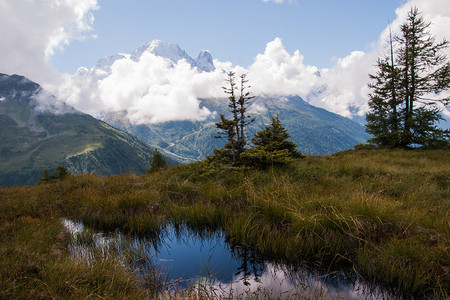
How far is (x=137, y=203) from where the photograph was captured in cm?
539

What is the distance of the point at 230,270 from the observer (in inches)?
117

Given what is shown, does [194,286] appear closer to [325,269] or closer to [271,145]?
[325,269]

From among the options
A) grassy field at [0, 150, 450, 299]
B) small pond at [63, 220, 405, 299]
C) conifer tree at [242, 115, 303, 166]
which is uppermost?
conifer tree at [242, 115, 303, 166]

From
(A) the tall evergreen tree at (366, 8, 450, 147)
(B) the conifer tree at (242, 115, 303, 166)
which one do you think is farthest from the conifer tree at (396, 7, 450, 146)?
(B) the conifer tree at (242, 115, 303, 166)

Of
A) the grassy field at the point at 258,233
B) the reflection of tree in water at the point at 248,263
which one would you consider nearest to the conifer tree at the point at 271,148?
the grassy field at the point at 258,233

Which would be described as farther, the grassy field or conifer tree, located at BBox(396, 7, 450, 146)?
conifer tree, located at BBox(396, 7, 450, 146)

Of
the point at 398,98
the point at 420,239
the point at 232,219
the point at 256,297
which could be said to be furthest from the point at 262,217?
the point at 398,98

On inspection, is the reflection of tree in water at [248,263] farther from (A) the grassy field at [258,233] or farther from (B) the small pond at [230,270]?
(A) the grassy field at [258,233]

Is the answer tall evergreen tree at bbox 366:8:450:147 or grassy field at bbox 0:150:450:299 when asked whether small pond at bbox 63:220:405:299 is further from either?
tall evergreen tree at bbox 366:8:450:147

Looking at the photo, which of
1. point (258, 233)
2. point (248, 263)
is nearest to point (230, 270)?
point (248, 263)

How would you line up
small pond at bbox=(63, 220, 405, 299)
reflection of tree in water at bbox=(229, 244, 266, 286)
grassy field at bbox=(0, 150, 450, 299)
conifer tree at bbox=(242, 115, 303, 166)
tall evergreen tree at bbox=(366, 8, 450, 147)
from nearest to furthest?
grassy field at bbox=(0, 150, 450, 299), small pond at bbox=(63, 220, 405, 299), reflection of tree in water at bbox=(229, 244, 266, 286), conifer tree at bbox=(242, 115, 303, 166), tall evergreen tree at bbox=(366, 8, 450, 147)

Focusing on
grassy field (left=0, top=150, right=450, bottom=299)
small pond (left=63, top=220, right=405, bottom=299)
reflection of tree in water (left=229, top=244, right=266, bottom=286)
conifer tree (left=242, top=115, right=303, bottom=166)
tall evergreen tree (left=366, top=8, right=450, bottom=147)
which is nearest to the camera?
grassy field (left=0, top=150, right=450, bottom=299)

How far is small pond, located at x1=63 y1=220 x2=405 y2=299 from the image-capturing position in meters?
2.51

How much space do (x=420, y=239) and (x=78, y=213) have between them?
675cm
